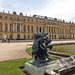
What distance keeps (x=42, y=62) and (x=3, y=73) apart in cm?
309

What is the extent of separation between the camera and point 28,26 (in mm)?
66188

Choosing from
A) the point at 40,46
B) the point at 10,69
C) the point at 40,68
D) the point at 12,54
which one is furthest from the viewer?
the point at 12,54

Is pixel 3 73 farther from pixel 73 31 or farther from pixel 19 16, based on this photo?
pixel 73 31

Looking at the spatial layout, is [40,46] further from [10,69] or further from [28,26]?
[28,26]

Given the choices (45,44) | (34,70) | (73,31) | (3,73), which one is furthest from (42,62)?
(73,31)

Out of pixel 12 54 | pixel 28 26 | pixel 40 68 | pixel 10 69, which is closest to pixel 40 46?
pixel 40 68

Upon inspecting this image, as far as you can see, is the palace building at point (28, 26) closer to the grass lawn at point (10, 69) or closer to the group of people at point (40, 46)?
the grass lawn at point (10, 69)

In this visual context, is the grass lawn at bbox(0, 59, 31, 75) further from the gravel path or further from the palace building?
the palace building

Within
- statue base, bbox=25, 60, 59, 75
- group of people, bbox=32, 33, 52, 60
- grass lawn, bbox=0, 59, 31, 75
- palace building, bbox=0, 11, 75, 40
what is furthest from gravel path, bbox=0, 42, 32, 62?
palace building, bbox=0, 11, 75, 40

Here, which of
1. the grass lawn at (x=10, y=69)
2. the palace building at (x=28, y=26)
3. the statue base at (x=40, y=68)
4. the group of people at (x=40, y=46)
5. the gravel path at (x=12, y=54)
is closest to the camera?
the statue base at (x=40, y=68)

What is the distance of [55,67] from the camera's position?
239 inches

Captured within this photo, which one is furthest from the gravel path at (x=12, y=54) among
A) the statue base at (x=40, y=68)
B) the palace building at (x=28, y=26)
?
the palace building at (x=28, y=26)

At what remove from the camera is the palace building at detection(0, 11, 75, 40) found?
5581 cm

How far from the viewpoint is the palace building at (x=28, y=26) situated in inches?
2197
